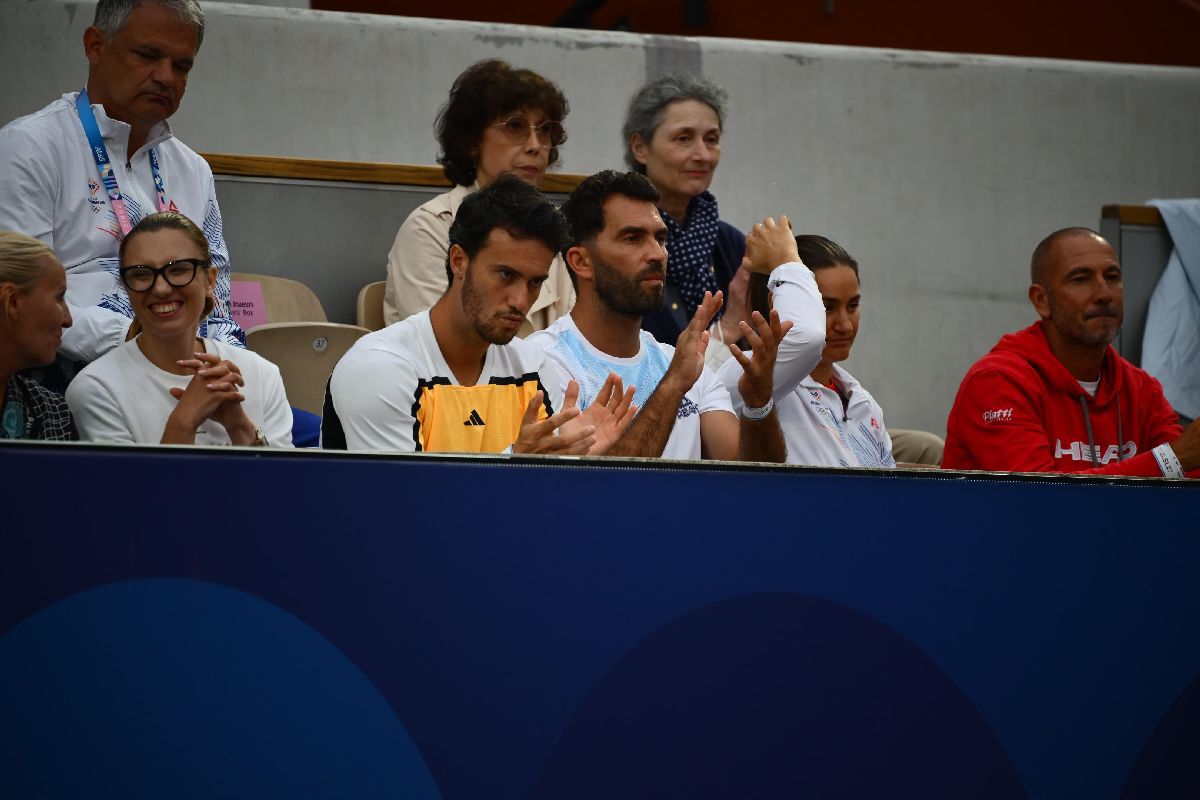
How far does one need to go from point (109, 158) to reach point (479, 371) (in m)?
0.95

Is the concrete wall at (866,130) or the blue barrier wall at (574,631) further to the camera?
the concrete wall at (866,130)

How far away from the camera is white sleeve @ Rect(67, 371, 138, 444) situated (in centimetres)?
252

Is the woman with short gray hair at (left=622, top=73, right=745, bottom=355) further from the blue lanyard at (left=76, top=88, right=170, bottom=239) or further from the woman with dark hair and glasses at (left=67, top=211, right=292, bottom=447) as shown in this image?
the blue lanyard at (left=76, top=88, right=170, bottom=239)

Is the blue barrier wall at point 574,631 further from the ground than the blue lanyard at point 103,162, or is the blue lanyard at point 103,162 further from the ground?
the blue lanyard at point 103,162

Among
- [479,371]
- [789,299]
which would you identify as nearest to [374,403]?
[479,371]

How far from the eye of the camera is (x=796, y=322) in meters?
2.96

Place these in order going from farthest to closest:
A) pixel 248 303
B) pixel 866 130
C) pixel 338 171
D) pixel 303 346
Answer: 1. pixel 866 130
2. pixel 338 171
3. pixel 248 303
4. pixel 303 346

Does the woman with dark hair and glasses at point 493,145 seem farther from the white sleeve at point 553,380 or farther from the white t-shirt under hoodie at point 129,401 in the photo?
the white t-shirt under hoodie at point 129,401

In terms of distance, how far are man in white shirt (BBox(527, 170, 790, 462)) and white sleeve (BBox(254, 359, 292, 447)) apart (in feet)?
1.74

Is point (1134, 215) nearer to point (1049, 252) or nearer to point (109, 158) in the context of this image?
point (1049, 252)

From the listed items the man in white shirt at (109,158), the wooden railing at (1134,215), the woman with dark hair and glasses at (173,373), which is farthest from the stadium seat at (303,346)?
the wooden railing at (1134,215)

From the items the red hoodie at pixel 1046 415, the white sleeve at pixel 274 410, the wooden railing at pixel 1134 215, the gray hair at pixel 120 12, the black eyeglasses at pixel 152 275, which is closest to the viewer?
the black eyeglasses at pixel 152 275

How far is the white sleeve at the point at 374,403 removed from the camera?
2.51 meters

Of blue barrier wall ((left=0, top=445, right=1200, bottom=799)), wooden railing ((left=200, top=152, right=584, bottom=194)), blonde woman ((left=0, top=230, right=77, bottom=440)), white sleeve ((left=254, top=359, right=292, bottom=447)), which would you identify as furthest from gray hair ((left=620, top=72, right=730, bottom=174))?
blue barrier wall ((left=0, top=445, right=1200, bottom=799))
